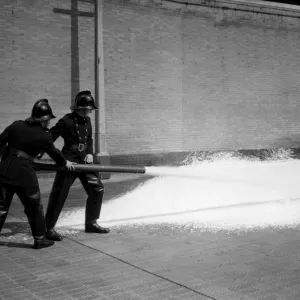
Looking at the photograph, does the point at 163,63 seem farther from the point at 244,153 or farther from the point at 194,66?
the point at 244,153

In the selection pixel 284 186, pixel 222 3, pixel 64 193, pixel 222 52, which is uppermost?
pixel 222 3

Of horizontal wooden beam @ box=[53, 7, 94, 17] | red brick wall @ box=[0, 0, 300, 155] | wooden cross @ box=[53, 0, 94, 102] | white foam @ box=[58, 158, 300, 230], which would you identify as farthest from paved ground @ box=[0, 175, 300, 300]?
horizontal wooden beam @ box=[53, 7, 94, 17]

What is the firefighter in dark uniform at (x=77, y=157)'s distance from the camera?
642cm

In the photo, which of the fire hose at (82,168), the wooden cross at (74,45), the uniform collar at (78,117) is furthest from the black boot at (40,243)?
the wooden cross at (74,45)

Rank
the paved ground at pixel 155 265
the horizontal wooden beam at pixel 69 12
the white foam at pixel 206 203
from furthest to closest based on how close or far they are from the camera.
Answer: the horizontal wooden beam at pixel 69 12 < the white foam at pixel 206 203 < the paved ground at pixel 155 265

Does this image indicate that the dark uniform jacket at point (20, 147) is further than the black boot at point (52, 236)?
No

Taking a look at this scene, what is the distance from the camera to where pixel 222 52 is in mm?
16266

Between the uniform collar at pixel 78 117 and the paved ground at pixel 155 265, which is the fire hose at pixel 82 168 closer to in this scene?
the uniform collar at pixel 78 117

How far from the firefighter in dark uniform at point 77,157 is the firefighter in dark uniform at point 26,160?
22.3 inches

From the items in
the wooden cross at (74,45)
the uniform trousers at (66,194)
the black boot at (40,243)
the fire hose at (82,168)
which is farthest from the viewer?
the wooden cross at (74,45)

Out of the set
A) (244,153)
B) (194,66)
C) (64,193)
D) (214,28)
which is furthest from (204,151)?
(64,193)

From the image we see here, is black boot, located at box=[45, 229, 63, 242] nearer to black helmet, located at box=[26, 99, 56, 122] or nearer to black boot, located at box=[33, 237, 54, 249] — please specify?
black boot, located at box=[33, 237, 54, 249]

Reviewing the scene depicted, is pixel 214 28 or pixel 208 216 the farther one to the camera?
pixel 214 28

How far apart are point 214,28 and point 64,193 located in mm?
11262
